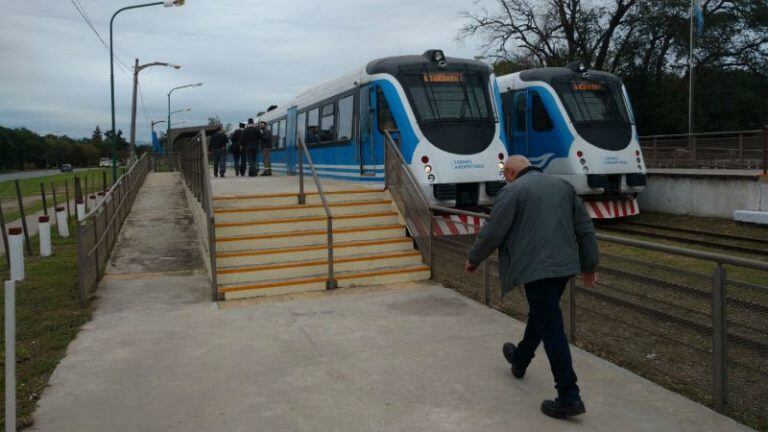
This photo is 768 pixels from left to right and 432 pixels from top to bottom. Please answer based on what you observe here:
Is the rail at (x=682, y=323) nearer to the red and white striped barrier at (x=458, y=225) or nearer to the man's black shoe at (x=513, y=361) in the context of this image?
the man's black shoe at (x=513, y=361)

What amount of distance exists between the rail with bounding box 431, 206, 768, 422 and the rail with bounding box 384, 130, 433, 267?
2.19 m

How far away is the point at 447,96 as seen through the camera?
1155 centimetres

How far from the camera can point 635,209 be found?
1480cm

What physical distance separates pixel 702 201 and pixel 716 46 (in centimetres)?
2478

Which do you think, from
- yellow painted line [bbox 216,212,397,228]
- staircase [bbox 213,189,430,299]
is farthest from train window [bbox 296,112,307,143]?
yellow painted line [bbox 216,212,397,228]

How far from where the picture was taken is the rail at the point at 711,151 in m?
16.2

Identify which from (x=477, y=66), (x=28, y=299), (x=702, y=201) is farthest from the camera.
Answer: (x=702, y=201)

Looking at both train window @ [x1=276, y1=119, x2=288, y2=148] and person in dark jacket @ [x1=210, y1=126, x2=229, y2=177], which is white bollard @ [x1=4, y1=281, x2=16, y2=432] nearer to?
person in dark jacket @ [x1=210, y1=126, x2=229, y2=177]

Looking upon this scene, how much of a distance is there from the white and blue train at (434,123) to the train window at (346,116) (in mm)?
74

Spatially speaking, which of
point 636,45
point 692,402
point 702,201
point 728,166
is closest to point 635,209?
point 702,201

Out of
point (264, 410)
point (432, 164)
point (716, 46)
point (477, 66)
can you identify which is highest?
point (716, 46)

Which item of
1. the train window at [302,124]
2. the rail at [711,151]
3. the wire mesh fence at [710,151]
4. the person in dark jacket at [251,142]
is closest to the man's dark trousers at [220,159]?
the person in dark jacket at [251,142]

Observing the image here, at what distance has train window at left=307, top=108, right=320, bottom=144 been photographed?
15.3 metres

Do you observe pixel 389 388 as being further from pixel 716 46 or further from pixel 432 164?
pixel 716 46
